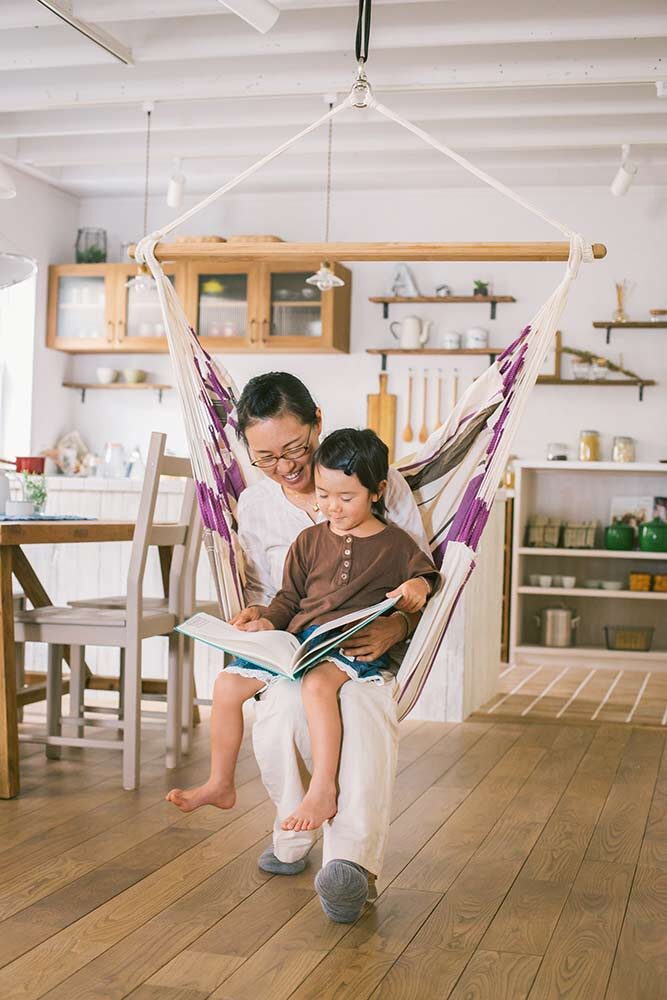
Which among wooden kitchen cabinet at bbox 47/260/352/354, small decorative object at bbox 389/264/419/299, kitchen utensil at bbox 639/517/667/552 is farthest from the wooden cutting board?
kitchen utensil at bbox 639/517/667/552

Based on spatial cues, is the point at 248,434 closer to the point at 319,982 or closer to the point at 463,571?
the point at 463,571

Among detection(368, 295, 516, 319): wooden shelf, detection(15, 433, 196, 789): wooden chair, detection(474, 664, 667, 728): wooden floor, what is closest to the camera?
detection(15, 433, 196, 789): wooden chair

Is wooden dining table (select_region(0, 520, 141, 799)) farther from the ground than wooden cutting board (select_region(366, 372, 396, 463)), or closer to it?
closer to it

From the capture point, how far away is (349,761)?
2180 millimetres

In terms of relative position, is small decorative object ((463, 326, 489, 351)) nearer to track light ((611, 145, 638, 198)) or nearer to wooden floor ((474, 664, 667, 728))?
track light ((611, 145, 638, 198))

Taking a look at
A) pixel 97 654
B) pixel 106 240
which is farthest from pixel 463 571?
pixel 106 240

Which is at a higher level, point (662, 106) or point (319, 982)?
point (662, 106)

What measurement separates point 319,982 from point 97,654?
9.72 ft

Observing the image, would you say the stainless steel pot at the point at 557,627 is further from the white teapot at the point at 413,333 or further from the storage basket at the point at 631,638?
the white teapot at the point at 413,333

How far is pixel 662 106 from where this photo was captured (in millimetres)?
5234

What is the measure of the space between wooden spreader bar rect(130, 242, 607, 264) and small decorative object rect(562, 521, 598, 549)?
158 inches

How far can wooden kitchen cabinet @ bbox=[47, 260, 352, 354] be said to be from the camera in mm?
6797

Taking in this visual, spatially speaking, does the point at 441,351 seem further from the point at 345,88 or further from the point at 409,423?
the point at 345,88

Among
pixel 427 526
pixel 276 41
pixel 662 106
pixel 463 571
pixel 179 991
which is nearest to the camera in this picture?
pixel 179 991
